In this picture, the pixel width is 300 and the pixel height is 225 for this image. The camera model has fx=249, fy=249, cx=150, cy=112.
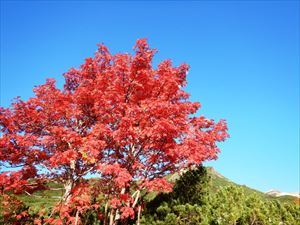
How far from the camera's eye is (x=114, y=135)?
11766mm

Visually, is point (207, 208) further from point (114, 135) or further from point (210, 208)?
point (114, 135)

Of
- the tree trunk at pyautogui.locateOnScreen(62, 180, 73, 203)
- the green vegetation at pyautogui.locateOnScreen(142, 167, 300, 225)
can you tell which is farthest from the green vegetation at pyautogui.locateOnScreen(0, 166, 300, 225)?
the tree trunk at pyautogui.locateOnScreen(62, 180, 73, 203)

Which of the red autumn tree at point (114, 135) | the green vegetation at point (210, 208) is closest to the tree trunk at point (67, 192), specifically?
the red autumn tree at point (114, 135)

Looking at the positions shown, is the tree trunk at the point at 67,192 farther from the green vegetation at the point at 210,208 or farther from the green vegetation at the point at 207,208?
the green vegetation at the point at 210,208

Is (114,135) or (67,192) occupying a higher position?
(114,135)

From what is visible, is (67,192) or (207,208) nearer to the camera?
(207,208)

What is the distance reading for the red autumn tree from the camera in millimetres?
12117

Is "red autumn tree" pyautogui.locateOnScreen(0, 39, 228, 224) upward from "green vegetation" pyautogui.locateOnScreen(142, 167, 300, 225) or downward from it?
upward

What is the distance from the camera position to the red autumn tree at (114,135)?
12.1 metres

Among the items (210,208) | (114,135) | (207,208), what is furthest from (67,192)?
(210,208)

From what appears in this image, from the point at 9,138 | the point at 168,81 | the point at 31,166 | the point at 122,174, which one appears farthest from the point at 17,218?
the point at 168,81

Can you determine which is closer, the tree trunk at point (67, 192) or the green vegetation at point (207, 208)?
the green vegetation at point (207, 208)

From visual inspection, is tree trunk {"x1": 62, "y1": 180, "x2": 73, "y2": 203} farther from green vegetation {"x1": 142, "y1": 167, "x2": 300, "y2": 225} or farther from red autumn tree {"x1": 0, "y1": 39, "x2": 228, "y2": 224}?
green vegetation {"x1": 142, "y1": 167, "x2": 300, "y2": 225}

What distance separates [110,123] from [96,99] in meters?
1.46
